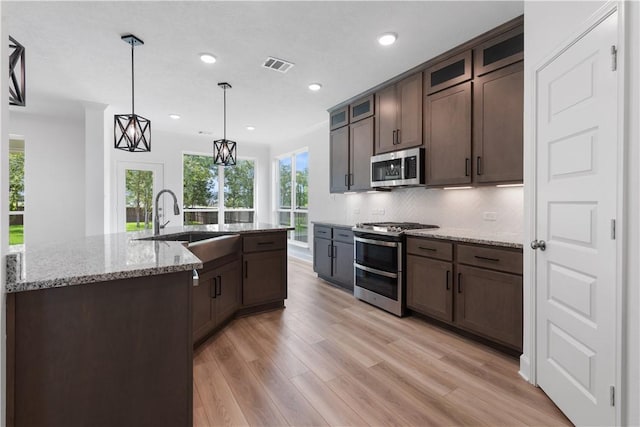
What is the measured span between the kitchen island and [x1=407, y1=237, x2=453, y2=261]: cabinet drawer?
217 cm

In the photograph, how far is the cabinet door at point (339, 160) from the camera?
14.5 ft

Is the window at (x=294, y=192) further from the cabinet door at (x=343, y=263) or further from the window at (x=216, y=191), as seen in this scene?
the cabinet door at (x=343, y=263)

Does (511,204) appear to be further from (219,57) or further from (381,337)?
(219,57)

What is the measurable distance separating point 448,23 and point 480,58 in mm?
483

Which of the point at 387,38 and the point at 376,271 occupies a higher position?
the point at 387,38

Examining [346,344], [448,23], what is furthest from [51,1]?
[346,344]

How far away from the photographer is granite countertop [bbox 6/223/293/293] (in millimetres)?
1076

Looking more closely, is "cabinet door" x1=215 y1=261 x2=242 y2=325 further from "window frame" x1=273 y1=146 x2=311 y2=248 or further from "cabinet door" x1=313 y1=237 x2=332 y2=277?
"window frame" x1=273 y1=146 x2=311 y2=248

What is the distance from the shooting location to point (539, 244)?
74.5 inches

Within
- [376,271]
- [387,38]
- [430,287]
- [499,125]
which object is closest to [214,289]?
[376,271]

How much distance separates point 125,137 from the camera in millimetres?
2768

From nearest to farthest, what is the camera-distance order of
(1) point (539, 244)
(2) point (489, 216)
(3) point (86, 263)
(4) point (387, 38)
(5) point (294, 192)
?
(3) point (86, 263)
(1) point (539, 244)
(4) point (387, 38)
(2) point (489, 216)
(5) point (294, 192)

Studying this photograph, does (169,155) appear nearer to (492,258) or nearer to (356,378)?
(356,378)

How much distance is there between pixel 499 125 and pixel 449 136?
0.49m
